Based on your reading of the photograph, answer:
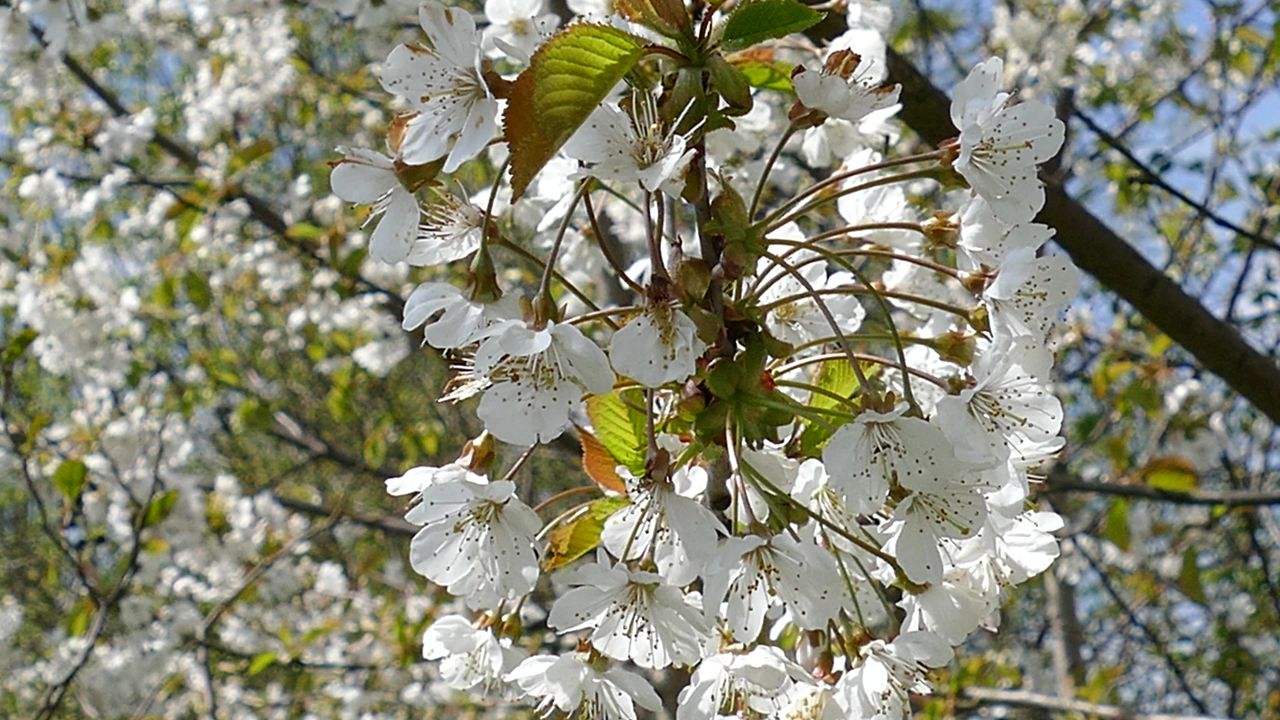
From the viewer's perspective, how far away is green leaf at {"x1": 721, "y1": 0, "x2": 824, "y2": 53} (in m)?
0.95

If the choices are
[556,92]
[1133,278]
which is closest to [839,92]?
[556,92]

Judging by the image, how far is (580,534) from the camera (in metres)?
1.14

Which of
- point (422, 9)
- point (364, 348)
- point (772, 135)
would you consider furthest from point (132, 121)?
point (422, 9)

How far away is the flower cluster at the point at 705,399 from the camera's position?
927 millimetres

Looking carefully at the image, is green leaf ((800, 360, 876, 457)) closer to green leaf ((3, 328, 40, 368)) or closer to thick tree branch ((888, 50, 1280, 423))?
thick tree branch ((888, 50, 1280, 423))

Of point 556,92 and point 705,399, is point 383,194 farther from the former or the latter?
point 705,399

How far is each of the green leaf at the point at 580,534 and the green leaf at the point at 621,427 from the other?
0.16 feet

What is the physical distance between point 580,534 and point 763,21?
0.55 metres

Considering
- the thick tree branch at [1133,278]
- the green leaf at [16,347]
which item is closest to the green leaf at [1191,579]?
the thick tree branch at [1133,278]

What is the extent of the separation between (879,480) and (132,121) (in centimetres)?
388

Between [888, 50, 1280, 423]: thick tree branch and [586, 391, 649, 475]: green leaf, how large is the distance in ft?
2.57

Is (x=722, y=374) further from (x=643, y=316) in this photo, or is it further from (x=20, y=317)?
(x=20, y=317)

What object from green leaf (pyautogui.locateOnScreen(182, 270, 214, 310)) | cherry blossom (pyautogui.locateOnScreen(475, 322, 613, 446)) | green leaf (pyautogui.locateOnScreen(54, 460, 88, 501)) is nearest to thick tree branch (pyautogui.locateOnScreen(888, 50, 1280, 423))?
cherry blossom (pyautogui.locateOnScreen(475, 322, 613, 446))

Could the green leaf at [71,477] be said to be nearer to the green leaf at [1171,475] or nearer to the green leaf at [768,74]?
the green leaf at [768,74]
